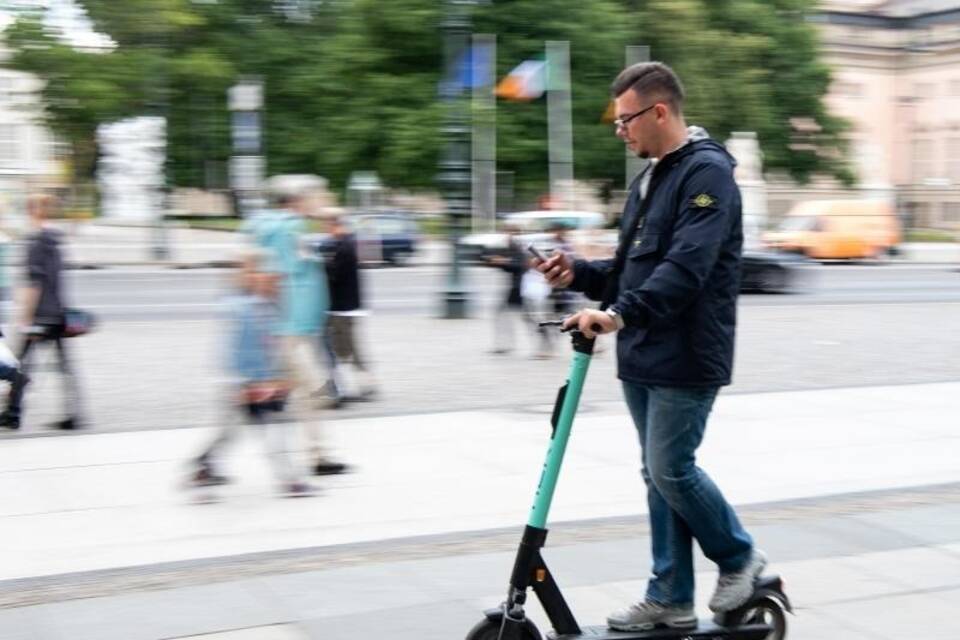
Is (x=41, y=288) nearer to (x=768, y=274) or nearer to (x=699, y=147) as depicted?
(x=699, y=147)

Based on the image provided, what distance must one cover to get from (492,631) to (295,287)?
4.12m

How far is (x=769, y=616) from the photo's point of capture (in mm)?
4207

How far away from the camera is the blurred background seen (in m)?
5.15

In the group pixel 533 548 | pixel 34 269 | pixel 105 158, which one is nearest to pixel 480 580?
pixel 533 548

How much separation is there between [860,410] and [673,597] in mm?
5895

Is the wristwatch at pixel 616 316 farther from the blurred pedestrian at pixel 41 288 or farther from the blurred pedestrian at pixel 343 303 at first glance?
the blurred pedestrian at pixel 343 303

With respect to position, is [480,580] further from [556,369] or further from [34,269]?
[556,369]

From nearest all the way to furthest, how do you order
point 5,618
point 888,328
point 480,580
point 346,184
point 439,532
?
point 5,618 < point 480,580 < point 439,532 < point 888,328 < point 346,184

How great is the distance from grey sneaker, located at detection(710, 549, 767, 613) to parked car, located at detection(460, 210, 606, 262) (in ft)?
29.8

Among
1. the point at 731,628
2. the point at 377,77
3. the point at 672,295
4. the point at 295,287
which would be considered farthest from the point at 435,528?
the point at 377,77

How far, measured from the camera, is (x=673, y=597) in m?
4.04

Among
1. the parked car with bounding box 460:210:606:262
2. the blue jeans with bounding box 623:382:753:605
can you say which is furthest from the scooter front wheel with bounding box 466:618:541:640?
the parked car with bounding box 460:210:606:262

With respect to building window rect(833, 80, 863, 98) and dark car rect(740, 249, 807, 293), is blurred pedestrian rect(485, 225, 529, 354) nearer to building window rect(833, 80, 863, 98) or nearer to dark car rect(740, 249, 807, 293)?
dark car rect(740, 249, 807, 293)

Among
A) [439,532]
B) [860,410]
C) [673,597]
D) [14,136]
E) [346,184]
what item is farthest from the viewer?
[14,136]
